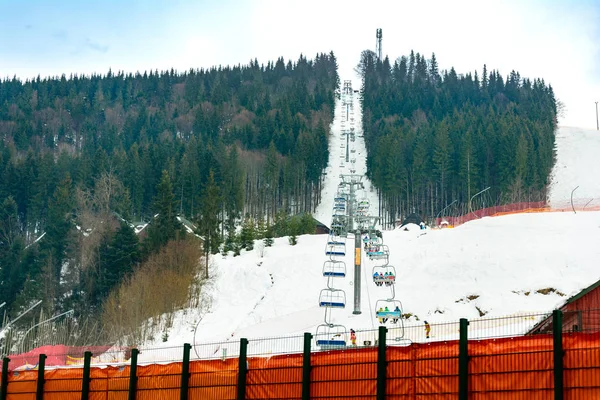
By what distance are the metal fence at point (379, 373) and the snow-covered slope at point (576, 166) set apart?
301 feet

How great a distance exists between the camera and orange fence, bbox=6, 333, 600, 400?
13.3 metres

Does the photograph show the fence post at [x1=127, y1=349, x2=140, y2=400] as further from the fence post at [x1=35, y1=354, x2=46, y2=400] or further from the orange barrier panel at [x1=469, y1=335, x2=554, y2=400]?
the orange barrier panel at [x1=469, y1=335, x2=554, y2=400]

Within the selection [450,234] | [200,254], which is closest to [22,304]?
[200,254]

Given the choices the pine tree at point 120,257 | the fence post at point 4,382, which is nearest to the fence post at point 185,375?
the fence post at point 4,382

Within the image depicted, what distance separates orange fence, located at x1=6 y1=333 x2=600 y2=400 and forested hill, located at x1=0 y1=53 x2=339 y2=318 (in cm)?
6047

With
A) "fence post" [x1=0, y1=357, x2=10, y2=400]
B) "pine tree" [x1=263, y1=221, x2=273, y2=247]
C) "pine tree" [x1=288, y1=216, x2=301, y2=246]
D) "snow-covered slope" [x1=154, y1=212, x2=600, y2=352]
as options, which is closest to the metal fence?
"fence post" [x1=0, y1=357, x2=10, y2=400]

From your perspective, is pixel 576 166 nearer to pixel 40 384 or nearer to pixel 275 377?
pixel 40 384

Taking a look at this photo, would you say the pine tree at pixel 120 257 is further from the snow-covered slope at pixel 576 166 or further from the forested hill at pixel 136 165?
the snow-covered slope at pixel 576 166

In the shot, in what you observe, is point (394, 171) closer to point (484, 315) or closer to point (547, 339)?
point (484, 315)

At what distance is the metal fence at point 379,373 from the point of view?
1333cm

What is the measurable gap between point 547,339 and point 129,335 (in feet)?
161

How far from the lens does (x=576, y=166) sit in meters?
134

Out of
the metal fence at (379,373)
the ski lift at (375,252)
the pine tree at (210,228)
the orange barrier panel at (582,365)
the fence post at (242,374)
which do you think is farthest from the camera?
the pine tree at (210,228)

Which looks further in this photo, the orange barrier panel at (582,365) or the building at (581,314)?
the building at (581,314)
